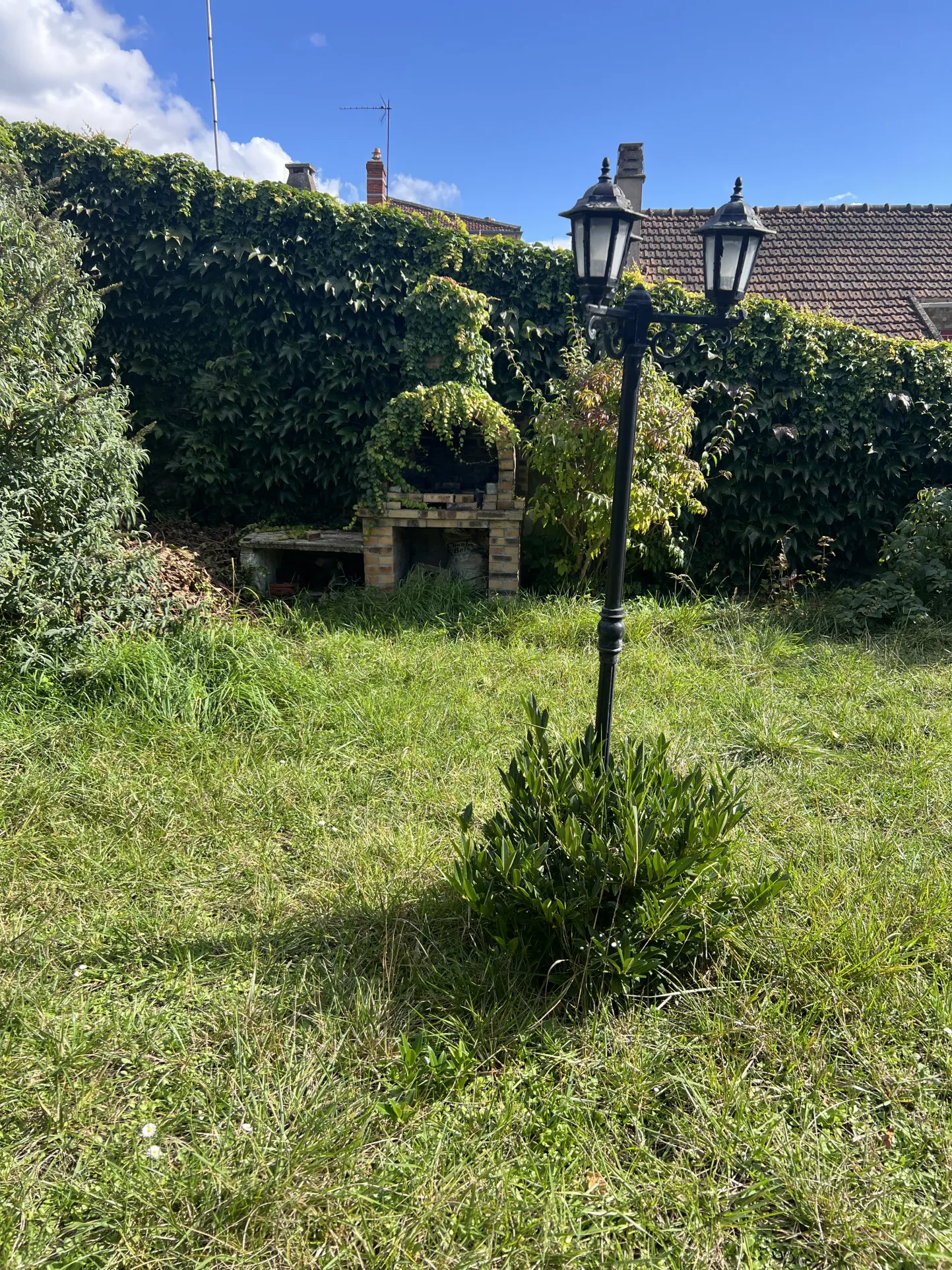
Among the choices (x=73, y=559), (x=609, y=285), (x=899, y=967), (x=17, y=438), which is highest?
(x=609, y=285)

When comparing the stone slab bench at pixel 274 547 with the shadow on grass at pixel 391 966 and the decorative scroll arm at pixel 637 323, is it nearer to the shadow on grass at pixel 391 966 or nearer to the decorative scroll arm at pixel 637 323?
the decorative scroll arm at pixel 637 323

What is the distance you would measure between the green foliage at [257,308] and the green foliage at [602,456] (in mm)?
1031

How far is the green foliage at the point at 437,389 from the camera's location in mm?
5520

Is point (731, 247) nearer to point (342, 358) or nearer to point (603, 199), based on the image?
point (603, 199)

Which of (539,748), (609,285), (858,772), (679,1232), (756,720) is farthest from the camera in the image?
(756,720)

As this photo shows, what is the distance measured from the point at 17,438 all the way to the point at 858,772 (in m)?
4.48

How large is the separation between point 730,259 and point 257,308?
16.0 ft

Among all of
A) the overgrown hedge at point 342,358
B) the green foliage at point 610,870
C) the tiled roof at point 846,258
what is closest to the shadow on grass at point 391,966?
the green foliage at point 610,870

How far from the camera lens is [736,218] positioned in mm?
2488

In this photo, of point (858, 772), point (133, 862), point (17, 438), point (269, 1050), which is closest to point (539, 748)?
point (269, 1050)

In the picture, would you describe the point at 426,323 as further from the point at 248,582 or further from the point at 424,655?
the point at 424,655

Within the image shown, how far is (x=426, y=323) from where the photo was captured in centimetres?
590

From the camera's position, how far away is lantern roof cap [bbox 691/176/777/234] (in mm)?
2477

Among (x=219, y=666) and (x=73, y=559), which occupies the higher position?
(x=73, y=559)
